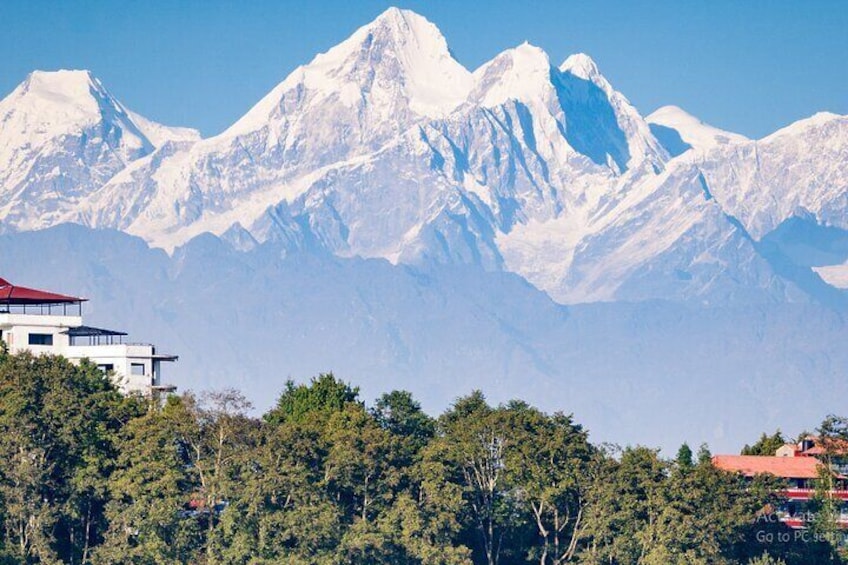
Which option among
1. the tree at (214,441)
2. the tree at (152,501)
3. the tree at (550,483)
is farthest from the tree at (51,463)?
the tree at (550,483)

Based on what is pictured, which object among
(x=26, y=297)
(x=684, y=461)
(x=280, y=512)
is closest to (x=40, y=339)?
(x=26, y=297)

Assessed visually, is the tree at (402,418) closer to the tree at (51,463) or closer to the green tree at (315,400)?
the green tree at (315,400)

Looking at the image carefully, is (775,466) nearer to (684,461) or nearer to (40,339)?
(684,461)

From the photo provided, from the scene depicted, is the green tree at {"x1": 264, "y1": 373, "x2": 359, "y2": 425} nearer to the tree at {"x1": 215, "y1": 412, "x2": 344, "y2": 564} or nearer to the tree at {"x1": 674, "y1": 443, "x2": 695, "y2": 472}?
the tree at {"x1": 215, "y1": 412, "x2": 344, "y2": 564}

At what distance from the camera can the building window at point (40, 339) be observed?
159625mm

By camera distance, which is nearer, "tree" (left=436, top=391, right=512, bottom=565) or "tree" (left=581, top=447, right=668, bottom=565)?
"tree" (left=581, top=447, right=668, bottom=565)

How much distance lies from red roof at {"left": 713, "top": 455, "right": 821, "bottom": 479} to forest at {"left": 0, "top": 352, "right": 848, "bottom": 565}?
9.57 m

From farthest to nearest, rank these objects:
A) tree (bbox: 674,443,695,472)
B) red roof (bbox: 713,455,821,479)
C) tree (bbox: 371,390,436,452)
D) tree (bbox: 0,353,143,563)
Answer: red roof (bbox: 713,455,821,479) < tree (bbox: 371,390,436,452) < tree (bbox: 674,443,695,472) < tree (bbox: 0,353,143,563)

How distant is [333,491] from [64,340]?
115 feet

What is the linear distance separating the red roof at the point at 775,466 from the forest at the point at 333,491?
377 inches

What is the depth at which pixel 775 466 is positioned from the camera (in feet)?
513

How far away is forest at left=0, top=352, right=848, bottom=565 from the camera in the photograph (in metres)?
127

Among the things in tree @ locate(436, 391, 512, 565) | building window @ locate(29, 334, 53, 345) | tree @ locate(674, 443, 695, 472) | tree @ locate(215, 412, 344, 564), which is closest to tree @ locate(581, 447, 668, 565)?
tree @ locate(674, 443, 695, 472)

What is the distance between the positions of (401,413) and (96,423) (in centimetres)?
2272
